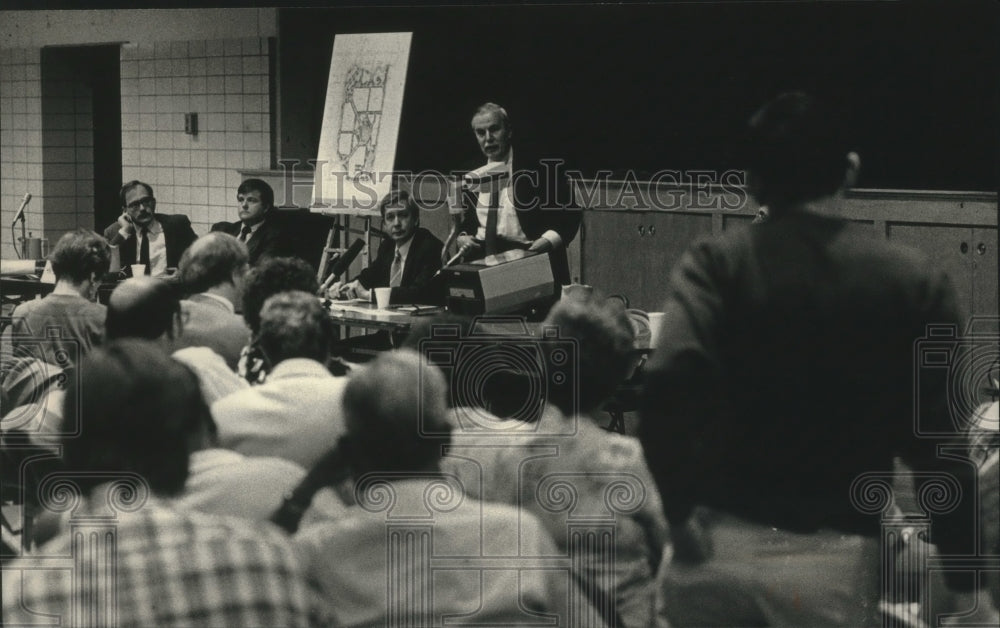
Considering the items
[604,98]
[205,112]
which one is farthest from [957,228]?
[205,112]

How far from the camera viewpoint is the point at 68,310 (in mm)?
4168

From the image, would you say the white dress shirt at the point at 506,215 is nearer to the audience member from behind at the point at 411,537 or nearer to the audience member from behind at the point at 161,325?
the audience member from behind at the point at 161,325

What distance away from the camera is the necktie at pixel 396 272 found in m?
5.34

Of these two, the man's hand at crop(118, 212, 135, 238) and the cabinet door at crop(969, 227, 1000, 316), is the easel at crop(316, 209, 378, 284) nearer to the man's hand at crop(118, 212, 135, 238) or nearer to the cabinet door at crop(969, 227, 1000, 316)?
the man's hand at crop(118, 212, 135, 238)

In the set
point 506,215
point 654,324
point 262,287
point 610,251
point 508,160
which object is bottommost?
point 654,324

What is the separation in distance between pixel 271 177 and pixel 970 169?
236cm

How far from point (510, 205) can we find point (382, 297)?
0.90 meters

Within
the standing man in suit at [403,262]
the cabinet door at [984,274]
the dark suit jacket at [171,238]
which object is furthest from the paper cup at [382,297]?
the cabinet door at [984,274]

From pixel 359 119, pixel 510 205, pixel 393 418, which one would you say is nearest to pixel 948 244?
pixel 510 205

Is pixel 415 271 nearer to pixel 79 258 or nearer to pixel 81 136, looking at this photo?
pixel 81 136

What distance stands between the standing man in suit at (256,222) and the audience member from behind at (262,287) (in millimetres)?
449

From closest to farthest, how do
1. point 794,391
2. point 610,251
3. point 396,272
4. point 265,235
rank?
point 794,391
point 265,235
point 610,251
point 396,272

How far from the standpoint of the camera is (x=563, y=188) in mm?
5023

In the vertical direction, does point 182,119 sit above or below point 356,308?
above
